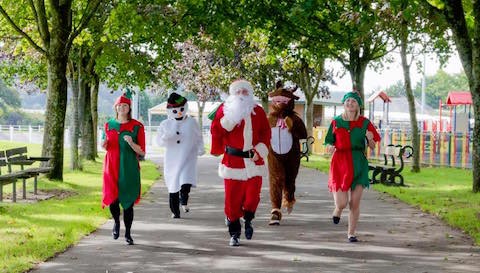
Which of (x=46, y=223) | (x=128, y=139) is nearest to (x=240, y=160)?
(x=128, y=139)

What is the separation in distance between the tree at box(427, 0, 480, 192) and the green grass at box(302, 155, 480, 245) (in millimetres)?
942

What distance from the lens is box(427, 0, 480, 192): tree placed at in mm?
17188

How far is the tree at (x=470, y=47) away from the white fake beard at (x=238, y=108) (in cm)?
821

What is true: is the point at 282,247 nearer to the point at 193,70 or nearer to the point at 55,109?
the point at 55,109

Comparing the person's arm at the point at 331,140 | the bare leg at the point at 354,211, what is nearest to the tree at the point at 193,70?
the person's arm at the point at 331,140

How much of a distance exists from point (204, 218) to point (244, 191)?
2.84 metres

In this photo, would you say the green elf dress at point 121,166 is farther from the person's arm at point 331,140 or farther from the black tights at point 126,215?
the person's arm at point 331,140

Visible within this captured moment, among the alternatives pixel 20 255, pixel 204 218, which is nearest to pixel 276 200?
pixel 204 218

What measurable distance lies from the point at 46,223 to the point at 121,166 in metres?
2.42

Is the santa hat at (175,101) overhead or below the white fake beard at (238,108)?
overhead

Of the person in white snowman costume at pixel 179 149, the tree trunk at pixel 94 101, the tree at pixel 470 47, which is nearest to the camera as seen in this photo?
the person in white snowman costume at pixel 179 149

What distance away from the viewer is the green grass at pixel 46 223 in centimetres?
892

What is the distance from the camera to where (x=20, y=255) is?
888cm

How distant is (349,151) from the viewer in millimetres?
10508
